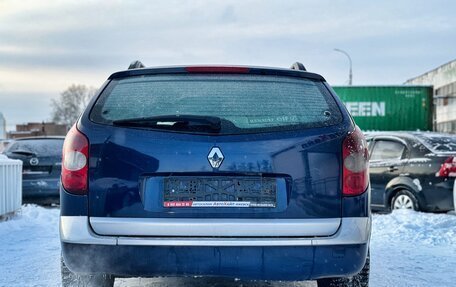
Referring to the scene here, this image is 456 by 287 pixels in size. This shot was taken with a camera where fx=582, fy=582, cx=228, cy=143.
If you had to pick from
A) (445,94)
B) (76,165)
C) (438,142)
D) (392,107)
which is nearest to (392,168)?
(438,142)

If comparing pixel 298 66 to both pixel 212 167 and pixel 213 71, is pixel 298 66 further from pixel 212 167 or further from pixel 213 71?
pixel 212 167

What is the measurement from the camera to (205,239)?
3.05 meters

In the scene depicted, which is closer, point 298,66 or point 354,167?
point 354,167

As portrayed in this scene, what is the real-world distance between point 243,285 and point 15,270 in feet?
6.82

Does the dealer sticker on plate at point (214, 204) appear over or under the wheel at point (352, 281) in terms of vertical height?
over

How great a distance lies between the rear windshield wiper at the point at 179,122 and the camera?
10.4 feet

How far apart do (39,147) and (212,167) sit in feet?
26.1

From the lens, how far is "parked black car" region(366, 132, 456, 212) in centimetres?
823

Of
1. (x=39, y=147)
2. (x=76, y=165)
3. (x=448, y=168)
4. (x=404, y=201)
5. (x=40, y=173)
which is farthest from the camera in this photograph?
(x=39, y=147)

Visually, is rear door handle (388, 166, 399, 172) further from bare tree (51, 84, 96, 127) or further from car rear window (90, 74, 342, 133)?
bare tree (51, 84, 96, 127)

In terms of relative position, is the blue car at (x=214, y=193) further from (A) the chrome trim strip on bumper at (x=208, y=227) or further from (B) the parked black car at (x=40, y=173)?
(B) the parked black car at (x=40, y=173)

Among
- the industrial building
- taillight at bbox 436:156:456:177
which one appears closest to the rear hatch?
taillight at bbox 436:156:456:177

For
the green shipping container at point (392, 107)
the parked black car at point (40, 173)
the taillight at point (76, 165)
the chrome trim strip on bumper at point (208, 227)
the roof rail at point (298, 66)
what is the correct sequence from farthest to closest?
the green shipping container at point (392, 107), the parked black car at point (40, 173), the roof rail at point (298, 66), the taillight at point (76, 165), the chrome trim strip on bumper at point (208, 227)

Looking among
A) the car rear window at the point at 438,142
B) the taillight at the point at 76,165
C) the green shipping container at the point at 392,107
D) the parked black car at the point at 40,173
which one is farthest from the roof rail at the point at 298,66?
the green shipping container at the point at 392,107
